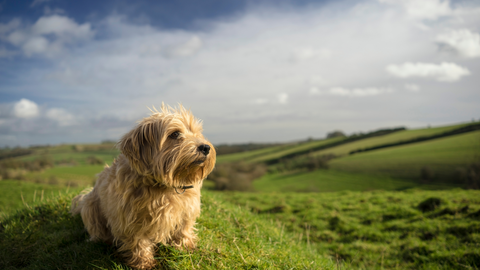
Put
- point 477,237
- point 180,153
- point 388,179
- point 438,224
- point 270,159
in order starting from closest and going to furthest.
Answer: point 180,153
point 477,237
point 438,224
point 388,179
point 270,159

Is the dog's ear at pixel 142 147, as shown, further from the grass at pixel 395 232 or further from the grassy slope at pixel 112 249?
the grass at pixel 395 232

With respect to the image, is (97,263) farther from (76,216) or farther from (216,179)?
(216,179)

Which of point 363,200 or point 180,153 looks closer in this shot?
point 180,153

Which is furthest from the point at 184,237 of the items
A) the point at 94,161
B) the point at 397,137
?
the point at 94,161

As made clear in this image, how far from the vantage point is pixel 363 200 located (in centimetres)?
1681

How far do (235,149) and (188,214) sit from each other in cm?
7775

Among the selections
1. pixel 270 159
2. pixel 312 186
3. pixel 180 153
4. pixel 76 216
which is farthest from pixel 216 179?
pixel 180 153

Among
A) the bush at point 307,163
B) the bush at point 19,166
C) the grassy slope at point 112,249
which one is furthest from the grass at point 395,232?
the bush at point 19,166

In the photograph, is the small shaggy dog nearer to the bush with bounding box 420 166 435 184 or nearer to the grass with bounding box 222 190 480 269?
the grass with bounding box 222 190 480 269

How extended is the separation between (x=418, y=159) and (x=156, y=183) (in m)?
45.3

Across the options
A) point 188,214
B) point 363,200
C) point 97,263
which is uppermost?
point 188,214

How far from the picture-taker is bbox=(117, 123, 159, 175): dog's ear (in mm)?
3623

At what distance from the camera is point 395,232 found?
10.6 meters

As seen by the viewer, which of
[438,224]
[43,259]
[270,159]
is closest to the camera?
[43,259]
